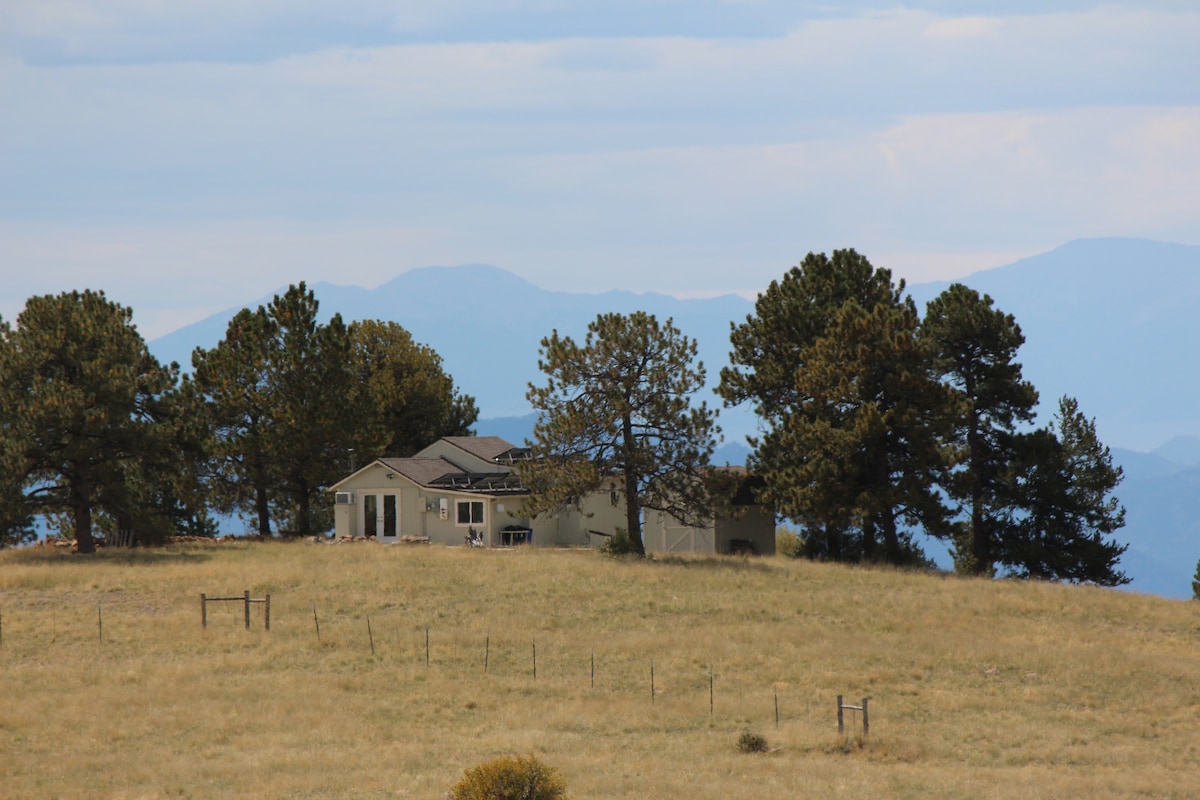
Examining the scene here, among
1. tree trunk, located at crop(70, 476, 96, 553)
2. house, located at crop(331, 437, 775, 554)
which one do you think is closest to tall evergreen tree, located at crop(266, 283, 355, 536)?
house, located at crop(331, 437, 775, 554)

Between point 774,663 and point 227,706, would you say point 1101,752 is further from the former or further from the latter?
point 227,706

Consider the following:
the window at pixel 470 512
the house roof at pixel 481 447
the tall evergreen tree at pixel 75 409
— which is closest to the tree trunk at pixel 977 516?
the window at pixel 470 512

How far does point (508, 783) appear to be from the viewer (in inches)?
687

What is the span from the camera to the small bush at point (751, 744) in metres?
23.9

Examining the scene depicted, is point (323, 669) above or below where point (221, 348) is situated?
below

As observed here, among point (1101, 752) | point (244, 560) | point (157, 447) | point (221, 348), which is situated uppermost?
point (221, 348)

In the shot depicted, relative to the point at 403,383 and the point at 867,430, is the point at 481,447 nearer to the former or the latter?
the point at 403,383

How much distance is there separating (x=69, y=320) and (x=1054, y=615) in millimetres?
40108

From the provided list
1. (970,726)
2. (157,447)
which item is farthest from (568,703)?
(157,447)

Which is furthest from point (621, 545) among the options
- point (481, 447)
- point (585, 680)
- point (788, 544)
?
point (585, 680)

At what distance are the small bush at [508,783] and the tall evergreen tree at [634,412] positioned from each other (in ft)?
102

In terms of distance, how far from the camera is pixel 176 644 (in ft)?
109

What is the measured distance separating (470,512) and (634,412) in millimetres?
10294

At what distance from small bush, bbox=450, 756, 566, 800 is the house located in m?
36.1
